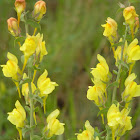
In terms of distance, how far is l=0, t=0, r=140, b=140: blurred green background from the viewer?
2421 mm

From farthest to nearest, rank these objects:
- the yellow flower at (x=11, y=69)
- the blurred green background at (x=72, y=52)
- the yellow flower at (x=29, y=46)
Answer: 1. the blurred green background at (x=72, y=52)
2. the yellow flower at (x=11, y=69)
3. the yellow flower at (x=29, y=46)

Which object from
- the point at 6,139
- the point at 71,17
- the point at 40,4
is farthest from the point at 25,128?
the point at 71,17

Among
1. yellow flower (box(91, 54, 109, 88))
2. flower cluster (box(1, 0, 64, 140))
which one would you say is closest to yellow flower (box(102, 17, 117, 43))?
yellow flower (box(91, 54, 109, 88))

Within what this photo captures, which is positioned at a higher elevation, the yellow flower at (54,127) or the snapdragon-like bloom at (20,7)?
the snapdragon-like bloom at (20,7)

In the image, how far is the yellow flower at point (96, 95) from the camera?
4.43 feet

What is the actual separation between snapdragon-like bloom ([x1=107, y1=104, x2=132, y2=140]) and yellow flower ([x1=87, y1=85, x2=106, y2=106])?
0.33 ft

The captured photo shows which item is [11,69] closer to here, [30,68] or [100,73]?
[30,68]

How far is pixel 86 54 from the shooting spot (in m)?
2.94

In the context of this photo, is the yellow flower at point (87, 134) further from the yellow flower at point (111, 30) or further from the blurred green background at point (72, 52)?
the blurred green background at point (72, 52)

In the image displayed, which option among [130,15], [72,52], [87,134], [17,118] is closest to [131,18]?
[130,15]

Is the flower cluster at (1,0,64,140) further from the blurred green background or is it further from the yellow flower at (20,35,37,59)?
the blurred green background

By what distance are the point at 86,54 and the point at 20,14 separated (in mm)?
1722

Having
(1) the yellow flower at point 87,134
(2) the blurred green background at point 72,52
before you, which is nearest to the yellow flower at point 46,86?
(1) the yellow flower at point 87,134

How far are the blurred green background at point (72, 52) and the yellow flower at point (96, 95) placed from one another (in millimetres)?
785
